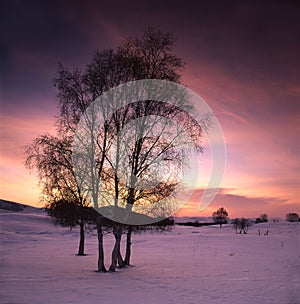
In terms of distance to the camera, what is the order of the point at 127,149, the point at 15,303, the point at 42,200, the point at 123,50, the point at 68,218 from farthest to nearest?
1. the point at 42,200
2. the point at 68,218
3. the point at 123,50
4. the point at 127,149
5. the point at 15,303

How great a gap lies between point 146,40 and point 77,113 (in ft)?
20.1

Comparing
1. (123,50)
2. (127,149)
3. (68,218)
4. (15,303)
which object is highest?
(123,50)

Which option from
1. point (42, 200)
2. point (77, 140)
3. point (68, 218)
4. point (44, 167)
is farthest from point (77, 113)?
point (42, 200)

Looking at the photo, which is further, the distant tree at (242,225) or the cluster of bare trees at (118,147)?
the distant tree at (242,225)

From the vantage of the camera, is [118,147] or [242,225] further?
[242,225]

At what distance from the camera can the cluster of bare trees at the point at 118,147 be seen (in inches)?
862

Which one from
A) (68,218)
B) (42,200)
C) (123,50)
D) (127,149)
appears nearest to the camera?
(127,149)

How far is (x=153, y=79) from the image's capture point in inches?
910

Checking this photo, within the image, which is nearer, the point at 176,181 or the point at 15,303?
the point at 15,303

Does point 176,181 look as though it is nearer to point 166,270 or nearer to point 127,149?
point 127,149

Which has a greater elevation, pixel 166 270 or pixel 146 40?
pixel 146 40

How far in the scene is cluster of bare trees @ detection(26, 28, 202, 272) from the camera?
2189cm

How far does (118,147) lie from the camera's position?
21859 millimetres

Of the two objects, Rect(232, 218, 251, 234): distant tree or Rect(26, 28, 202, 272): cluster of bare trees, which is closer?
Rect(26, 28, 202, 272): cluster of bare trees
